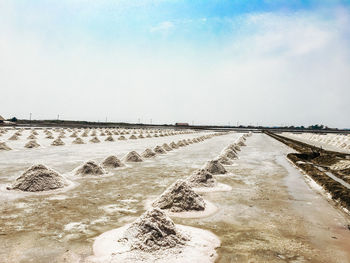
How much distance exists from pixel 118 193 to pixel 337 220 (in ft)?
15.9

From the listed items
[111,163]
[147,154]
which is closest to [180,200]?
[111,163]

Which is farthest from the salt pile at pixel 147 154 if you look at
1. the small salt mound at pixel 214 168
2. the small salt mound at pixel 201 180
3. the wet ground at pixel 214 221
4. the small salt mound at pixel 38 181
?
the small salt mound at pixel 38 181

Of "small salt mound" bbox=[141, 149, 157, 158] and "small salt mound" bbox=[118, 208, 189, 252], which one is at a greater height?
"small salt mound" bbox=[118, 208, 189, 252]

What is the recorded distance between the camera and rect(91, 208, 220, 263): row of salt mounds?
3.50 m

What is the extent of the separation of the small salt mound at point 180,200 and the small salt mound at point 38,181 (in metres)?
3.04

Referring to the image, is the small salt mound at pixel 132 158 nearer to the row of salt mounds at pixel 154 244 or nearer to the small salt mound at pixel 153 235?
the row of salt mounds at pixel 154 244

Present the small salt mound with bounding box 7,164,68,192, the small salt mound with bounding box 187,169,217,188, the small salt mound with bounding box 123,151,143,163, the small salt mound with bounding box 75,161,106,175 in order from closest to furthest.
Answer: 1. the small salt mound with bounding box 7,164,68,192
2. the small salt mound with bounding box 187,169,217,188
3. the small salt mound with bounding box 75,161,106,175
4. the small salt mound with bounding box 123,151,143,163

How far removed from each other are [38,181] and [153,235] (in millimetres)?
4576

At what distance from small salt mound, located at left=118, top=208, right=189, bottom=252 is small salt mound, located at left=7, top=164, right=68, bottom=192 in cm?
397

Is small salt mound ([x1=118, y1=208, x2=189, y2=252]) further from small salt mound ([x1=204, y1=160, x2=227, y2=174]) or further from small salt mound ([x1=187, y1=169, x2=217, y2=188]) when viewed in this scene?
small salt mound ([x1=204, y1=160, x2=227, y2=174])

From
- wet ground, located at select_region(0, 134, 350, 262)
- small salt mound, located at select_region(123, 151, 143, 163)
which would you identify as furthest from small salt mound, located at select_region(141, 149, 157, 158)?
wet ground, located at select_region(0, 134, 350, 262)

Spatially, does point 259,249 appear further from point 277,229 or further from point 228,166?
point 228,166

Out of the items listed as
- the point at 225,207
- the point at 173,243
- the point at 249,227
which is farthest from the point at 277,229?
the point at 173,243

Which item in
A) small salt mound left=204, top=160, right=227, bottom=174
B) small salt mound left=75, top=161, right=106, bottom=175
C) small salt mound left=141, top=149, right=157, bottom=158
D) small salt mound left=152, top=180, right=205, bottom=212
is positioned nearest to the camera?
small salt mound left=152, top=180, right=205, bottom=212
